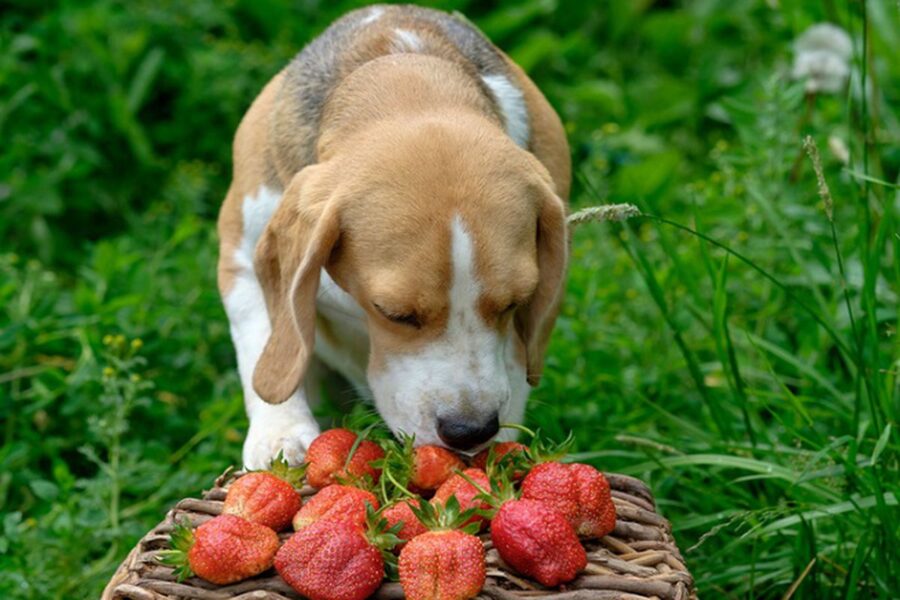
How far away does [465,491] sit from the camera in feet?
9.57

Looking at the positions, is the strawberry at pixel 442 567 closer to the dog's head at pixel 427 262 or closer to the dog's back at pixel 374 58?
the dog's head at pixel 427 262

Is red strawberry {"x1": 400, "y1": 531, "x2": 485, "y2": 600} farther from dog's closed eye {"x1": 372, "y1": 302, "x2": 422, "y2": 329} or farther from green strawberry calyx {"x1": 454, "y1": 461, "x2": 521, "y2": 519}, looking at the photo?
dog's closed eye {"x1": 372, "y1": 302, "x2": 422, "y2": 329}

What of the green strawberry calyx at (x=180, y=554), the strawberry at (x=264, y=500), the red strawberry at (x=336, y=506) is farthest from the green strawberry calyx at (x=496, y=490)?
the green strawberry calyx at (x=180, y=554)

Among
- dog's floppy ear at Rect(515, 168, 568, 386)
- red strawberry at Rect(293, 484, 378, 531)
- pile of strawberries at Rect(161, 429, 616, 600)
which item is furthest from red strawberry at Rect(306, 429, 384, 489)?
dog's floppy ear at Rect(515, 168, 568, 386)

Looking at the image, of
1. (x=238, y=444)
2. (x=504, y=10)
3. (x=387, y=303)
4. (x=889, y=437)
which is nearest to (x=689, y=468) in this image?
(x=889, y=437)

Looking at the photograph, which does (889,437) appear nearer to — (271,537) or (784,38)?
(271,537)

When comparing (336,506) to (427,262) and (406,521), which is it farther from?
(427,262)

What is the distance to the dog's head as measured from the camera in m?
3.25

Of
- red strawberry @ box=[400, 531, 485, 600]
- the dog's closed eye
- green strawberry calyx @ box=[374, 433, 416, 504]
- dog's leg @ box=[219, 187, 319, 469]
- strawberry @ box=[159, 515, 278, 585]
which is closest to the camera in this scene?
red strawberry @ box=[400, 531, 485, 600]

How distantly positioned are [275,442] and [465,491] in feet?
2.92

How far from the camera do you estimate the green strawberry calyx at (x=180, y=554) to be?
2.77 m

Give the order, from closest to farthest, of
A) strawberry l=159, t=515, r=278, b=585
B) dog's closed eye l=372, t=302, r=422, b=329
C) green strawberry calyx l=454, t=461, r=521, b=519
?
strawberry l=159, t=515, r=278, b=585 → green strawberry calyx l=454, t=461, r=521, b=519 → dog's closed eye l=372, t=302, r=422, b=329

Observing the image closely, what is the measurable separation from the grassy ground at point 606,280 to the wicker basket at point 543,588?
42cm

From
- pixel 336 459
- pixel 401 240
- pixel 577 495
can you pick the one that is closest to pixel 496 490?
pixel 577 495
